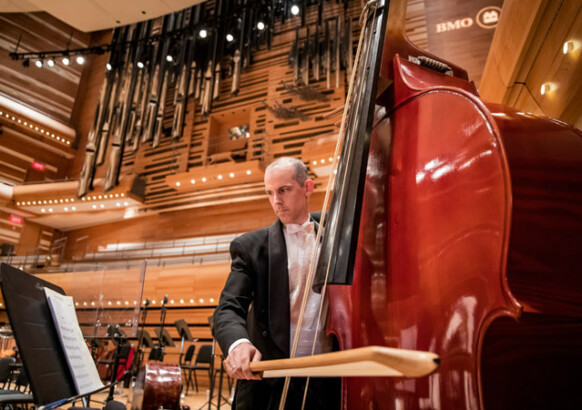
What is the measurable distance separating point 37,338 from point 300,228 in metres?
0.89

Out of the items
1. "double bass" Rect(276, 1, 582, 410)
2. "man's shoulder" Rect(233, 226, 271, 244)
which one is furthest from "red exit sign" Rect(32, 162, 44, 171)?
"double bass" Rect(276, 1, 582, 410)

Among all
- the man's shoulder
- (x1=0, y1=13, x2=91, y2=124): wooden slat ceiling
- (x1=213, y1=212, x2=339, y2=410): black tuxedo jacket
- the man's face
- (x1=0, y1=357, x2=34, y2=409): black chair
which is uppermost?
(x1=0, y1=13, x2=91, y2=124): wooden slat ceiling

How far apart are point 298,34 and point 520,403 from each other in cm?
1003

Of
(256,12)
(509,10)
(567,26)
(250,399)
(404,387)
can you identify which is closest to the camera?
(404,387)

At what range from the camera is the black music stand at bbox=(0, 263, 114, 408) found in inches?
40.5

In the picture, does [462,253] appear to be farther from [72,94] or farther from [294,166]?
[72,94]

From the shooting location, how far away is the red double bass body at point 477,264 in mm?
689

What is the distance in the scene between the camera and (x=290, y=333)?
1.32m

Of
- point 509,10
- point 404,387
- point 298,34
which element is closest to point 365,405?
point 404,387

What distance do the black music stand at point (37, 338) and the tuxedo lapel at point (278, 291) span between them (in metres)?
0.61

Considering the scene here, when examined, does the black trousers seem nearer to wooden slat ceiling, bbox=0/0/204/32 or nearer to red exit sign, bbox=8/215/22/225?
wooden slat ceiling, bbox=0/0/204/32

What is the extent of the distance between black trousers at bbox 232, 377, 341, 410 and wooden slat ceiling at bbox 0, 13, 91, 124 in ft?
43.6

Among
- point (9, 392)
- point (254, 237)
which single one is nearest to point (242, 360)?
point (254, 237)

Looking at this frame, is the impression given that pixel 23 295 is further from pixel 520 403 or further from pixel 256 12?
pixel 256 12
